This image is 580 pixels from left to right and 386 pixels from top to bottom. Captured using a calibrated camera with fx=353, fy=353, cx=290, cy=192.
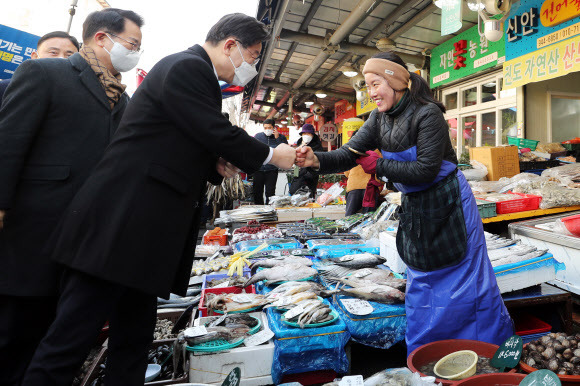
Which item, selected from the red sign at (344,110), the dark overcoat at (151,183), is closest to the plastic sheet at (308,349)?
the dark overcoat at (151,183)

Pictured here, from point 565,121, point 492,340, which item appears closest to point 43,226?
point 492,340

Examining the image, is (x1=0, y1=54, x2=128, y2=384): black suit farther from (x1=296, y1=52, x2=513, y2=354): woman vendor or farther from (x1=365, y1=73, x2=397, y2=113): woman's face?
(x1=365, y1=73, x2=397, y2=113): woman's face

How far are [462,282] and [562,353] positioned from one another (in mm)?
534

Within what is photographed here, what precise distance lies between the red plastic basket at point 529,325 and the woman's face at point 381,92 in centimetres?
177

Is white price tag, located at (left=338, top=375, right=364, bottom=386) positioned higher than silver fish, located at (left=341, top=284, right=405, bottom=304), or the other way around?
silver fish, located at (left=341, top=284, right=405, bottom=304)

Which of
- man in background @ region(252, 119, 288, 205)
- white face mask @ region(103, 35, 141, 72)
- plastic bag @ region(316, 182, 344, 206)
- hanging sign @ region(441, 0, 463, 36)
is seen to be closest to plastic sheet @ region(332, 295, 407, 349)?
white face mask @ region(103, 35, 141, 72)

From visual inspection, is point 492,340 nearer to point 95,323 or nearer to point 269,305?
point 269,305

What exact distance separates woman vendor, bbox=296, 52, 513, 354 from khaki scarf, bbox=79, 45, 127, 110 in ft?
3.57

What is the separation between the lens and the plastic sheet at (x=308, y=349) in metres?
2.10

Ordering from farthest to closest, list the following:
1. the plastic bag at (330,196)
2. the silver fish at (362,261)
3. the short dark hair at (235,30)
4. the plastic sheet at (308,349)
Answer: the plastic bag at (330,196) < the silver fish at (362,261) < the plastic sheet at (308,349) < the short dark hair at (235,30)

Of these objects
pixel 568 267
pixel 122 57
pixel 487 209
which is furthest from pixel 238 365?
pixel 487 209

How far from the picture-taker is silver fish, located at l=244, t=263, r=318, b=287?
289 cm

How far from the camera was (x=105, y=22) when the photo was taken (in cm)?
197

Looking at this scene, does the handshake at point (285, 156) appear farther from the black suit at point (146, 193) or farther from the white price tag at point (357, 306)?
the white price tag at point (357, 306)
